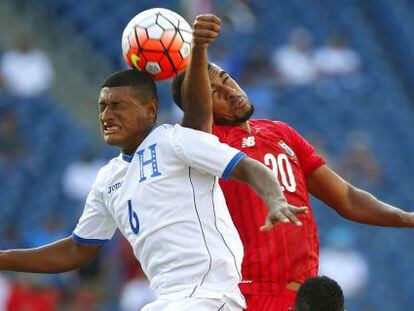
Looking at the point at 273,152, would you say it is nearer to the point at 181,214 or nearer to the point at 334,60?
the point at 181,214

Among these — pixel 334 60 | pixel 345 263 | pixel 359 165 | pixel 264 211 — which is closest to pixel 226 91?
pixel 264 211

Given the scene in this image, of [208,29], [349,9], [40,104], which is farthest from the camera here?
[349,9]

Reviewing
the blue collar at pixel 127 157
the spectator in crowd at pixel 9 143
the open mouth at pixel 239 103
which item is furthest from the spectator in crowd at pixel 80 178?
the blue collar at pixel 127 157

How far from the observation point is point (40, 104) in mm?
12680

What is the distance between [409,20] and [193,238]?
1214 centimetres

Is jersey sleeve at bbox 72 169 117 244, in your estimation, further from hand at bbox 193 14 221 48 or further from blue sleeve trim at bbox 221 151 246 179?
hand at bbox 193 14 221 48

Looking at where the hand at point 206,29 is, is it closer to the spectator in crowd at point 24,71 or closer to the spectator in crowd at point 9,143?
the spectator in crowd at point 9,143

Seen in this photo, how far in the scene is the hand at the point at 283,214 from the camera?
13.9ft

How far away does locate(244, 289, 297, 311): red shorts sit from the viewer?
525cm

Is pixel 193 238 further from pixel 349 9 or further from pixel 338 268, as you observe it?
pixel 349 9

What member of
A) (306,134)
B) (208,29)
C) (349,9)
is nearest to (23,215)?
(306,134)

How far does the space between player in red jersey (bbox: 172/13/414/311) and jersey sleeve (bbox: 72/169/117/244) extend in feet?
2.00

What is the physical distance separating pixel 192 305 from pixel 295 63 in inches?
394

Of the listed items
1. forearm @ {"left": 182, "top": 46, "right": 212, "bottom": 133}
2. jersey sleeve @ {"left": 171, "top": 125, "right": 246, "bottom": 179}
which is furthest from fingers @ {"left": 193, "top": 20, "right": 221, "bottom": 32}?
jersey sleeve @ {"left": 171, "top": 125, "right": 246, "bottom": 179}
